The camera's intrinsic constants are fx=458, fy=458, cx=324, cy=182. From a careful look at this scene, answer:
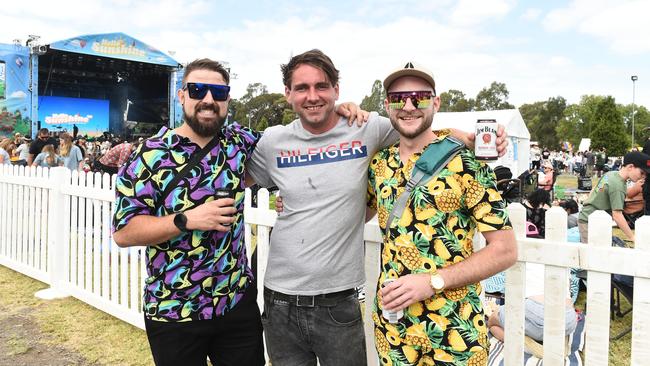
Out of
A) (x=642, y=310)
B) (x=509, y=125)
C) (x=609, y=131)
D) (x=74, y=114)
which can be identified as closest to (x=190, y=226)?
(x=642, y=310)

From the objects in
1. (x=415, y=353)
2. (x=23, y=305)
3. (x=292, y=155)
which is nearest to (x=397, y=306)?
(x=415, y=353)

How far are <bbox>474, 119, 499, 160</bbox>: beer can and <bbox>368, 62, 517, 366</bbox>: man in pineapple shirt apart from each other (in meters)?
0.05

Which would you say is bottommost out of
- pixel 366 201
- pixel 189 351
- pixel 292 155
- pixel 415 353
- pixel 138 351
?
pixel 138 351

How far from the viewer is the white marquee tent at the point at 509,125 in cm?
1533

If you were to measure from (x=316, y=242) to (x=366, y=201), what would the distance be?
322 mm

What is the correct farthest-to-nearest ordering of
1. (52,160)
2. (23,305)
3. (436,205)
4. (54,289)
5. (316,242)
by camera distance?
1. (52,160)
2. (54,289)
3. (23,305)
4. (316,242)
5. (436,205)

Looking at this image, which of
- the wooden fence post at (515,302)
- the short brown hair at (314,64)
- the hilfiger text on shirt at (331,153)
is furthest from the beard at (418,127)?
the wooden fence post at (515,302)

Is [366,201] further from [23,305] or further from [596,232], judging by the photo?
[23,305]

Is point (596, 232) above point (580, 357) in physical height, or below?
above

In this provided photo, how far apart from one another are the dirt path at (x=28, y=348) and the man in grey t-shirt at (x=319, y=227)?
2.55 meters

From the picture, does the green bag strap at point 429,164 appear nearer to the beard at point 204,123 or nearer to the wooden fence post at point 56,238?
the beard at point 204,123

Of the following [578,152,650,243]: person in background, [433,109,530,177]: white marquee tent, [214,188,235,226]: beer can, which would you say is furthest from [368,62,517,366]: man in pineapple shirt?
[433,109,530,177]: white marquee tent

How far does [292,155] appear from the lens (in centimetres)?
223

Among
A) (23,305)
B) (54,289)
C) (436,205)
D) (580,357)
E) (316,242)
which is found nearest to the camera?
(436,205)
